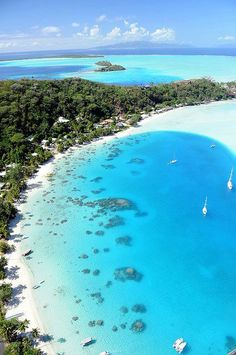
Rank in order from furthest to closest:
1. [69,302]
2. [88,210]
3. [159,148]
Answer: [159,148]
[88,210]
[69,302]

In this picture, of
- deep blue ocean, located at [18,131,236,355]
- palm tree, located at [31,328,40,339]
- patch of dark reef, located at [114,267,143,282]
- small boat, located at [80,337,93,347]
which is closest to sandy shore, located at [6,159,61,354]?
palm tree, located at [31,328,40,339]

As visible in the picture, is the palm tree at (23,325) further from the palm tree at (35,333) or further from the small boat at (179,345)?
the small boat at (179,345)

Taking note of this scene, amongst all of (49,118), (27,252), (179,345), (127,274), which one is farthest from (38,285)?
(49,118)

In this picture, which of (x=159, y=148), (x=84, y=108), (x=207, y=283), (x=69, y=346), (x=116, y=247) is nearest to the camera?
(x=69, y=346)

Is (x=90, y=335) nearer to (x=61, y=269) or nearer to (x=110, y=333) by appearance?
(x=110, y=333)

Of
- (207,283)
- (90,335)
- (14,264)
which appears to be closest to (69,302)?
(90,335)

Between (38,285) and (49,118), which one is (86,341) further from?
(49,118)
